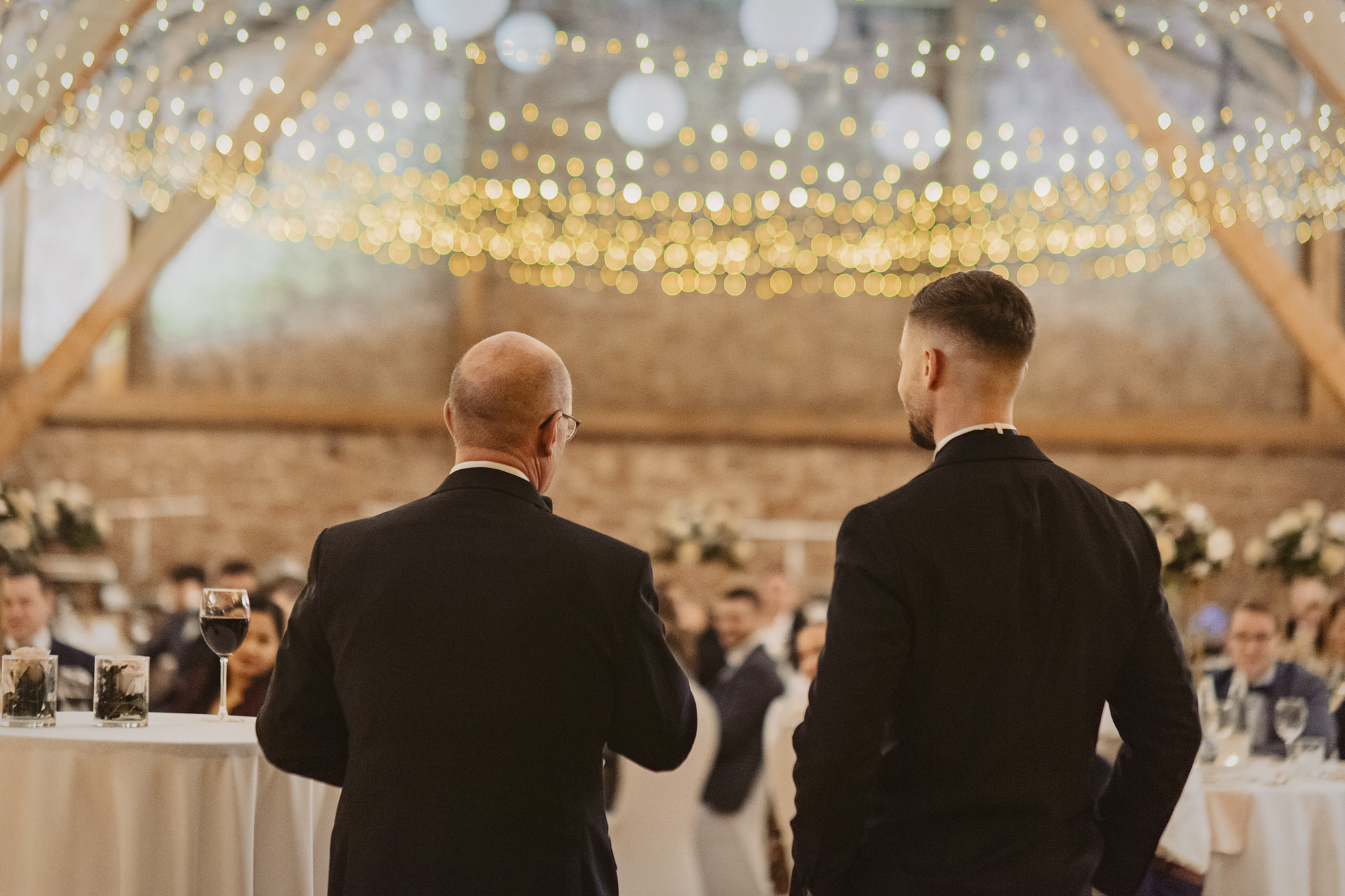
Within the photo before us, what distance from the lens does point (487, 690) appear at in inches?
70.5

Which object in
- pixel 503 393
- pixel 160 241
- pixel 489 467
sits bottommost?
pixel 489 467

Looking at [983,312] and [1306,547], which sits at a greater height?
[983,312]

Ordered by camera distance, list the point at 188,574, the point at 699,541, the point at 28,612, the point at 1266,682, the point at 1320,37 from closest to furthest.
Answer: the point at 1266,682 < the point at 28,612 < the point at 1320,37 < the point at 188,574 < the point at 699,541

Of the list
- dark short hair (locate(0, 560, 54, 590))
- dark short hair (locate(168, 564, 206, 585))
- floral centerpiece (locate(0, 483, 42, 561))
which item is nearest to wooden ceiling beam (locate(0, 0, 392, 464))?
dark short hair (locate(168, 564, 206, 585))

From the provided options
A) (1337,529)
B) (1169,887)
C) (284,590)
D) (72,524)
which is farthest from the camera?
(72,524)

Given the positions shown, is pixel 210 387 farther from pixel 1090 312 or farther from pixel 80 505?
pixel 1090 312

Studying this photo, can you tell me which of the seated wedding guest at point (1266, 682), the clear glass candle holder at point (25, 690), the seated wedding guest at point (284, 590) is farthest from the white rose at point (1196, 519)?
the clear glass candle holder at point (25, 690)

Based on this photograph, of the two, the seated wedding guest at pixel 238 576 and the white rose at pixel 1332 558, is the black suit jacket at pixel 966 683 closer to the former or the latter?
the seated wedding guest at pixel 238 576

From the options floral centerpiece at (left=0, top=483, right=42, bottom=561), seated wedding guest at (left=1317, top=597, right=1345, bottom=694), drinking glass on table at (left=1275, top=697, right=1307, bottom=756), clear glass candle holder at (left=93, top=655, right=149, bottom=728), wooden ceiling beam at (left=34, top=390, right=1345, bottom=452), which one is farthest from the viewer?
wooden ceiling beam at (left=34, top=390, right=1345, bottom=452)

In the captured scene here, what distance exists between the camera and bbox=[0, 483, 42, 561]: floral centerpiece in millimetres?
5441

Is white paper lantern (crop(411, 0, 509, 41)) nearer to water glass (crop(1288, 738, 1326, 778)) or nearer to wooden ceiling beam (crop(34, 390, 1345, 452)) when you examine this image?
wooden ceiling beam (crop(34, 390, 1345, 452))

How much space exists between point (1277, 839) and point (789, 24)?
438cm

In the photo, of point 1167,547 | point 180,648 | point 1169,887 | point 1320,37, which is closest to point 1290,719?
point 1169,887

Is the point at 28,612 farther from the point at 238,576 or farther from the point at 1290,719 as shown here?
the point at 1290,719
